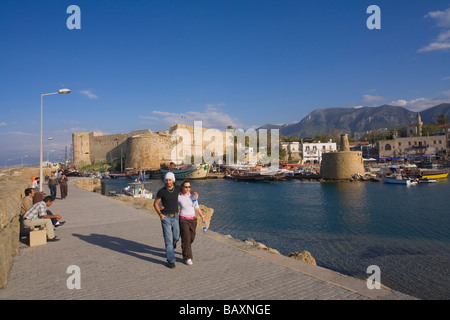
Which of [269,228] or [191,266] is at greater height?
[191,266]

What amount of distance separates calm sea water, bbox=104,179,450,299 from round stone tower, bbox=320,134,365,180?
11614mm

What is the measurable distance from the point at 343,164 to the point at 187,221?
1355 inches

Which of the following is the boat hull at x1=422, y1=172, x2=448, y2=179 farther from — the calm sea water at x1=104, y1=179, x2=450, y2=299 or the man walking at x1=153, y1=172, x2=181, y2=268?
the man walking at x1=153, y1=172, x2=181, y2=268

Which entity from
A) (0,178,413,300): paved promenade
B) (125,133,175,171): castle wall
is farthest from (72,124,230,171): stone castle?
(0,178,413,300): paved promenade

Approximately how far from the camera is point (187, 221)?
4.49 metres

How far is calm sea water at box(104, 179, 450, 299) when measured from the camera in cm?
852

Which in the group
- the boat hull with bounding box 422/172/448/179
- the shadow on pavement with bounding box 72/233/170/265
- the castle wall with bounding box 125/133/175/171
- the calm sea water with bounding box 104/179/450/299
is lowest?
the calm sea water with bounding box 104/179/450/299

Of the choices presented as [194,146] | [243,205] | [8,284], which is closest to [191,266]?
[8,284]

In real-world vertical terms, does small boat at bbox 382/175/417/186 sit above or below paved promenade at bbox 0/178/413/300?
below

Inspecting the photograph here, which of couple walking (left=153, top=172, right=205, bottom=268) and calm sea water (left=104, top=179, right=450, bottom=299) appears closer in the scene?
couple walking (left=153, top=172, right=205, bottom=268)

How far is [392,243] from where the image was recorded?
447 inches

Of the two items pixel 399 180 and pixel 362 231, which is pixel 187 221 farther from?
pixel 399 180

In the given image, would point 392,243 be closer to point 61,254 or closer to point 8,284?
point 61,254
